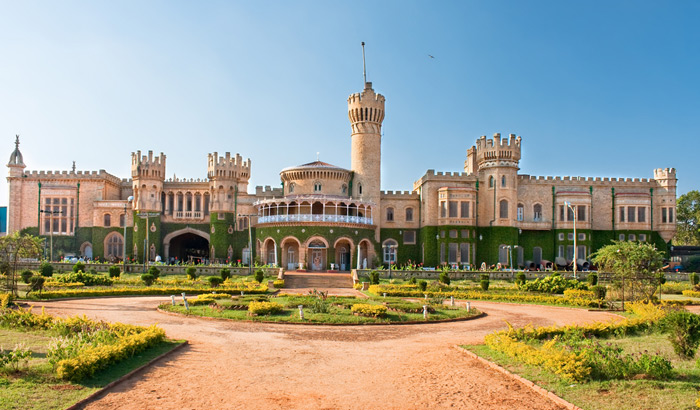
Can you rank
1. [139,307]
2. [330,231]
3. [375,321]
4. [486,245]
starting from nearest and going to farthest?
[375,321], [139,307], [330,231], [486,245]

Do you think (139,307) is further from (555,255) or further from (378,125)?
(555,255)

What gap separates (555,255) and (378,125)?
2133 centimetres

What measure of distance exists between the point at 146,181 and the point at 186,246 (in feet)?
29.5

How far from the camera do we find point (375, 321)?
842 inches

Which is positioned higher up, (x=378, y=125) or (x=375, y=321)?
(x=378, y=125)

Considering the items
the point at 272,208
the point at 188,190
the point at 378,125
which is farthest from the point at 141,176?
the point at 378,125

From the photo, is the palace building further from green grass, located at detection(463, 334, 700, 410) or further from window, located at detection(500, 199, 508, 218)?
green grass, located at detection(463, 334, 700, 410)

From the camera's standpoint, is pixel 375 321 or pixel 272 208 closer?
pixel 375 321

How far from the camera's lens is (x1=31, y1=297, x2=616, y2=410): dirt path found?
11.0 metres

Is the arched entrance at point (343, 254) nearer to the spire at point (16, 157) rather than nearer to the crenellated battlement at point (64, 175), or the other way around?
the crenellated battlement at point (64, 175)

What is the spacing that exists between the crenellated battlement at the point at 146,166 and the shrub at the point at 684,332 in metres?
49.3

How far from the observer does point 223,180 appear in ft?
181

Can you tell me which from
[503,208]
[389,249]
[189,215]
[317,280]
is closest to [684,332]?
[317,280]

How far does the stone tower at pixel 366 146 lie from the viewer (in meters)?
54.6
